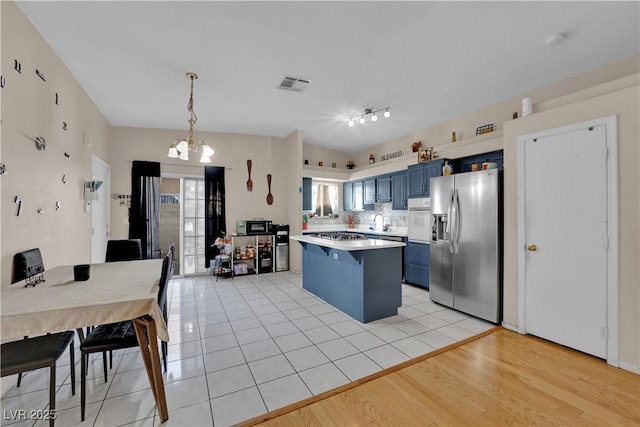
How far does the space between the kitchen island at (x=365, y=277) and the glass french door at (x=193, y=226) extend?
3.12 meters

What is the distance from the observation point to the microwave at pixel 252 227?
5576mm

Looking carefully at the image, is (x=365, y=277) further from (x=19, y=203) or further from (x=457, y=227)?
(x=19, y=203)

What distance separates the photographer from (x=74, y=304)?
1.49 meters

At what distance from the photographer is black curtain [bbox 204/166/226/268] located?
546cm

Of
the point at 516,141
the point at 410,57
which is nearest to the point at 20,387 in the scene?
the point at 410,57

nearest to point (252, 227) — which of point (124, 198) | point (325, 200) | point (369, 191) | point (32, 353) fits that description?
point (325, 200)

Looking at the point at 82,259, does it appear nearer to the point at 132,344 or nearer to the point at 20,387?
the point at 20,387

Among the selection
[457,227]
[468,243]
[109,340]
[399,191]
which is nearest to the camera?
[109,340]

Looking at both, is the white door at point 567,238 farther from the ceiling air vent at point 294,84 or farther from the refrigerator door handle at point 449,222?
the ceiling air vent at point 294,84

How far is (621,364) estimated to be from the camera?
2279 millimetres

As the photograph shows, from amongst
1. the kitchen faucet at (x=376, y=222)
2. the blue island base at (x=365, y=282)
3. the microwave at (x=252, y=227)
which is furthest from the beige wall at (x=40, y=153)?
the kitchen faucet at (x=376, y=222)

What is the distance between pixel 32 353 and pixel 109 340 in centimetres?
36

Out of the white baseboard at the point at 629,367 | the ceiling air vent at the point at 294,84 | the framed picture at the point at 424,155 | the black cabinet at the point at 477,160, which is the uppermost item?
the ceiling air vent at the point at 294,84

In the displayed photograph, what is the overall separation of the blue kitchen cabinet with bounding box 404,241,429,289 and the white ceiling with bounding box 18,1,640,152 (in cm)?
224
